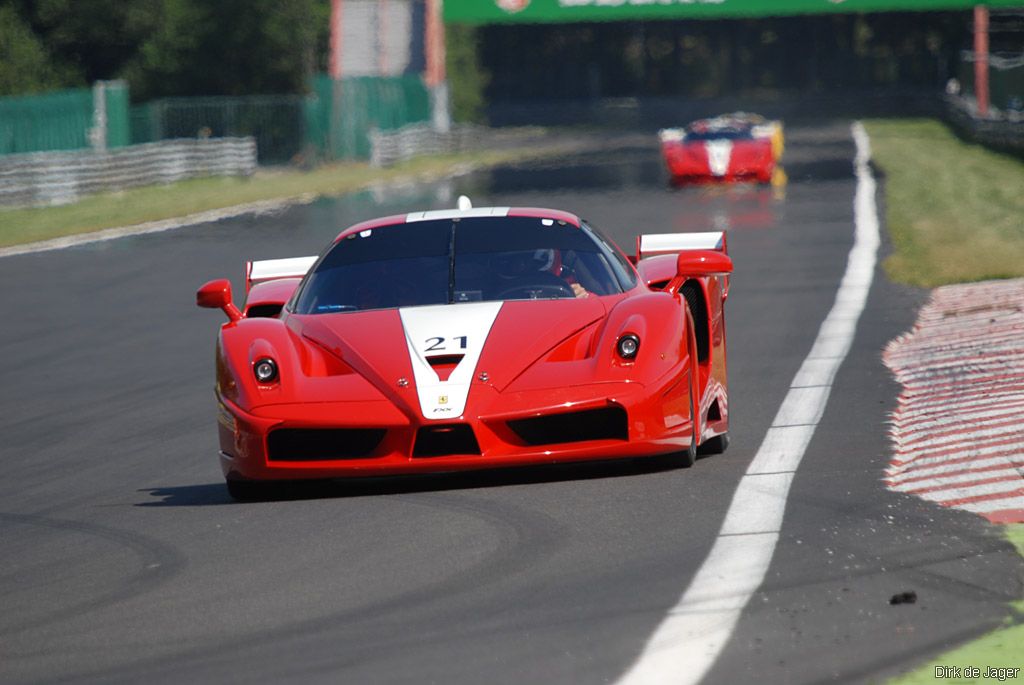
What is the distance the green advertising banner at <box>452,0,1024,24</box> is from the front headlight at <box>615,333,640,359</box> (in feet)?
176

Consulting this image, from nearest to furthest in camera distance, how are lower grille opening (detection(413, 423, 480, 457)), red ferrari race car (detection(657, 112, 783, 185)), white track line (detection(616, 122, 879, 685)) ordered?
white track line (detection(616, 122, 879, 685))
lower grille opening (detection(413, 423, 480, 457))
red ferrari race car (detection(657, 112, 783, 185))

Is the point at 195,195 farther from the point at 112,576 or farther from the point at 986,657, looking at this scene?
the point at 986,657

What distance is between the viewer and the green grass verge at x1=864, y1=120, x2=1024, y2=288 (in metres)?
14.9

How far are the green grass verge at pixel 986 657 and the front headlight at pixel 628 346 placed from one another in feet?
8.24

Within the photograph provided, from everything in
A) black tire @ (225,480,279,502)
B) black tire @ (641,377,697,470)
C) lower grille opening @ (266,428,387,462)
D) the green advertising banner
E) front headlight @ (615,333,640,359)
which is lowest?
black tire @ (225,480,279,502)

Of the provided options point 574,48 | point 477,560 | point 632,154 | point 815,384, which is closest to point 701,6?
point 632,154

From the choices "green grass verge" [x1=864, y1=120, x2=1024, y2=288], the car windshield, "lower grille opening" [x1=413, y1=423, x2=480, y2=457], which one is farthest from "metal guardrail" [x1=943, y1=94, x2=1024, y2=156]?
"lower grille opening" [x1=413, y1=423, x2=480, y2=457]

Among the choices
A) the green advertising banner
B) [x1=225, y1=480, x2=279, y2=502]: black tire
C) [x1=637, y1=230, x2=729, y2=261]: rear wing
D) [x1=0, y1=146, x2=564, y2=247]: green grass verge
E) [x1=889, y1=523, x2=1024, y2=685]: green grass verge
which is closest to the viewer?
[x1=889, y1=523, x2=1024, y2=685]: green grass verge

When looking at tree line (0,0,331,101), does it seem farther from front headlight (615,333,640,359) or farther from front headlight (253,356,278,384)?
front headlight (615,333,640,359)

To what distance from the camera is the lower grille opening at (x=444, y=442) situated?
19.7ft

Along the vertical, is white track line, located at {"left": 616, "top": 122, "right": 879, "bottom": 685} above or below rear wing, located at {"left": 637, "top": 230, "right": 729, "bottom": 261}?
below

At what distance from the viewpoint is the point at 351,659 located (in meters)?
4.01

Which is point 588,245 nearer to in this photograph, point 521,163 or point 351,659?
point 351,659

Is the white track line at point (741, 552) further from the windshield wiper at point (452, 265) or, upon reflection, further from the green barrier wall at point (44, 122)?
the green barrier wall at point (44, 122)
